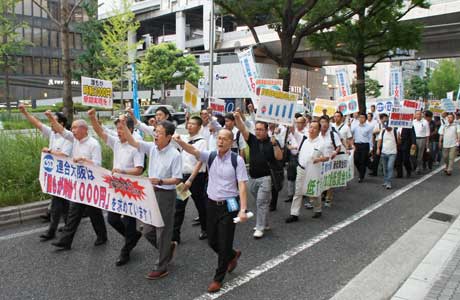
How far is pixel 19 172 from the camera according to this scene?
22.8 feet

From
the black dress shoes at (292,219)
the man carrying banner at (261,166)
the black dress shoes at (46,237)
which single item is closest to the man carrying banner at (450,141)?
the black dress shoes at (292,219)

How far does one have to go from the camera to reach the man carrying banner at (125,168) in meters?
4.70

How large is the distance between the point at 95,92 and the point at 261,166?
4.13 meters

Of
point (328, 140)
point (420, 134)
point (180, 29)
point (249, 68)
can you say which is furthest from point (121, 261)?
point (180, 29)

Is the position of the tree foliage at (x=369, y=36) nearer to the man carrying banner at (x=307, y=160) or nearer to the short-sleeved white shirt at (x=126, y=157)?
the man carrying banner at (x=307, y=160)

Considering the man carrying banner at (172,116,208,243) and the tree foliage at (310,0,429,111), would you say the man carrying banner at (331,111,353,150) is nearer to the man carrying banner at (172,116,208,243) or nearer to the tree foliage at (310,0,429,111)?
the man carrying banner at (172,116,208,243)

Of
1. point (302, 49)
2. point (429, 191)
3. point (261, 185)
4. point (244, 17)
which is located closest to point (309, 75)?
point (302, 49)

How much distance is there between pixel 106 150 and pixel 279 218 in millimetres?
4365

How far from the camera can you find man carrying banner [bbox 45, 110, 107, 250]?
5.02 meters

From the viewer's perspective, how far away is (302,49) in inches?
1757

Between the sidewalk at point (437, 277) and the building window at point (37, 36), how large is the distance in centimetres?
5498

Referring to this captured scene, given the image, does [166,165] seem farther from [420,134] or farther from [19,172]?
[420,134]

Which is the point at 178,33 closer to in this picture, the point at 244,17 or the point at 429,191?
the point at 244,17

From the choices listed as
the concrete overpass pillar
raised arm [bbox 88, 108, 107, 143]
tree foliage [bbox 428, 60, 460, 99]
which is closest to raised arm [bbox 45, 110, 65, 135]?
raised arm [bbox 88, 108, 107, 143]
